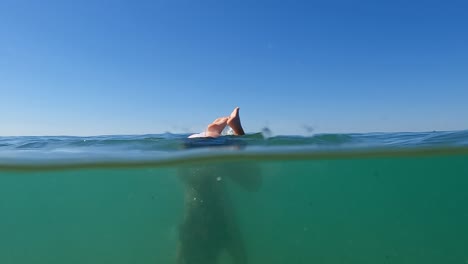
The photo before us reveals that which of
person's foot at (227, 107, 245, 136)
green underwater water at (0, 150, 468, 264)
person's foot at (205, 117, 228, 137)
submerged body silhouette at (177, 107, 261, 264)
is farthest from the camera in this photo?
green underwater water at (0, 150, 468, 264)

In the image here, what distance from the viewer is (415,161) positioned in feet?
38.0

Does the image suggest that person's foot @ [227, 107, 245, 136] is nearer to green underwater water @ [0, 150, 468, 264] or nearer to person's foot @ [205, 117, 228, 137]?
person's foot @ [205, 117, 228, 137]

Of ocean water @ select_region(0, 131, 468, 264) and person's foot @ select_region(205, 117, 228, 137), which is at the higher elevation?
person's foot @ select_region(205, 117, 228, 137)

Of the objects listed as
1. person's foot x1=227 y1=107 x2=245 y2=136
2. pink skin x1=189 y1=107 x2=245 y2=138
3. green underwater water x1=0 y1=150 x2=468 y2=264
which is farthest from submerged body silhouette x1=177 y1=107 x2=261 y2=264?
green underwater water x1=0 y1=150 x2=468 y2=264

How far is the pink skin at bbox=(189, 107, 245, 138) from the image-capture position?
5214 millimetres

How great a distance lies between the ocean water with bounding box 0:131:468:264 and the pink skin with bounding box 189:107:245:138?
2.55ft

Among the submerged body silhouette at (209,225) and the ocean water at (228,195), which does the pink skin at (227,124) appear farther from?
the ocean water at (228,195)

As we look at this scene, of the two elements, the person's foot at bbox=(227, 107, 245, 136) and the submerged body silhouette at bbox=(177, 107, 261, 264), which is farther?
the submerged body silhouette at bbox=(177, 107, 261, 264)

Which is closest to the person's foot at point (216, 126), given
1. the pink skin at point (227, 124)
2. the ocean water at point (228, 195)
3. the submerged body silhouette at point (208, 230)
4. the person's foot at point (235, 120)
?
the pink skin at point (227, 124)

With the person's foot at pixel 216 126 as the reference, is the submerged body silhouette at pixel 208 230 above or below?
below

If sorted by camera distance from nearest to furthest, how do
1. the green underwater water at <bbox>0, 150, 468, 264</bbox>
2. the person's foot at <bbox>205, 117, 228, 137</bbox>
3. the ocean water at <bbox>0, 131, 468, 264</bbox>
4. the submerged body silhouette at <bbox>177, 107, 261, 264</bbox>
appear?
1. the person's foot at <bbox>205, 117, 228, 137</bbox>
2. the submerged body silhouette at <bbox>177, 107, 261, 264</bbox>
3. the ocean water at <bbox>0, 131, 468, 264</bbox>
4. the green underwater water at <bbox>0, 150, 468, 264</bbox>

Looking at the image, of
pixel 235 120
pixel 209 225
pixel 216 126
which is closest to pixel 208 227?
pixel 209 225

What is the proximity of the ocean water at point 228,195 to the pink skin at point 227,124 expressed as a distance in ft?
2.55

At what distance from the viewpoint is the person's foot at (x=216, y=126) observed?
5.80 m
